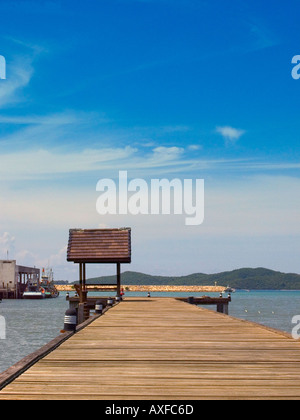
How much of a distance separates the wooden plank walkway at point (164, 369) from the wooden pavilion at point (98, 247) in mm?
19362

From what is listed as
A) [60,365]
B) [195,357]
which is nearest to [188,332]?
[195,357]

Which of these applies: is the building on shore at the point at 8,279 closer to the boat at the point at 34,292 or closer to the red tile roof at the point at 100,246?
the boat at the point at 34,292

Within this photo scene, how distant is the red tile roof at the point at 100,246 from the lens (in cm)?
3206

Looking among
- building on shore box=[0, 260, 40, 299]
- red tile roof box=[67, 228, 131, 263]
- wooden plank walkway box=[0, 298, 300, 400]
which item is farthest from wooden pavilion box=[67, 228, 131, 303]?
building on shore box=[0, 260, 40, 299]

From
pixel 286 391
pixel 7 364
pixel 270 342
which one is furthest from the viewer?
pixel 7 364

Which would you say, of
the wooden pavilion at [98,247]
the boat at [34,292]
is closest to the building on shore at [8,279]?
the boat at [34,292]

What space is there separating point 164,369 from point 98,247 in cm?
2495

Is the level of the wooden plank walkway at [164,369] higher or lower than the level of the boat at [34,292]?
higher

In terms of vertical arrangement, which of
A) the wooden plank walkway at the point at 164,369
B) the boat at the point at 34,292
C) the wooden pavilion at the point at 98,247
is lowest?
the boat at the point at 34,292

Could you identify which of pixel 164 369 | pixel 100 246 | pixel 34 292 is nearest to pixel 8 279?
pixel 34 292
